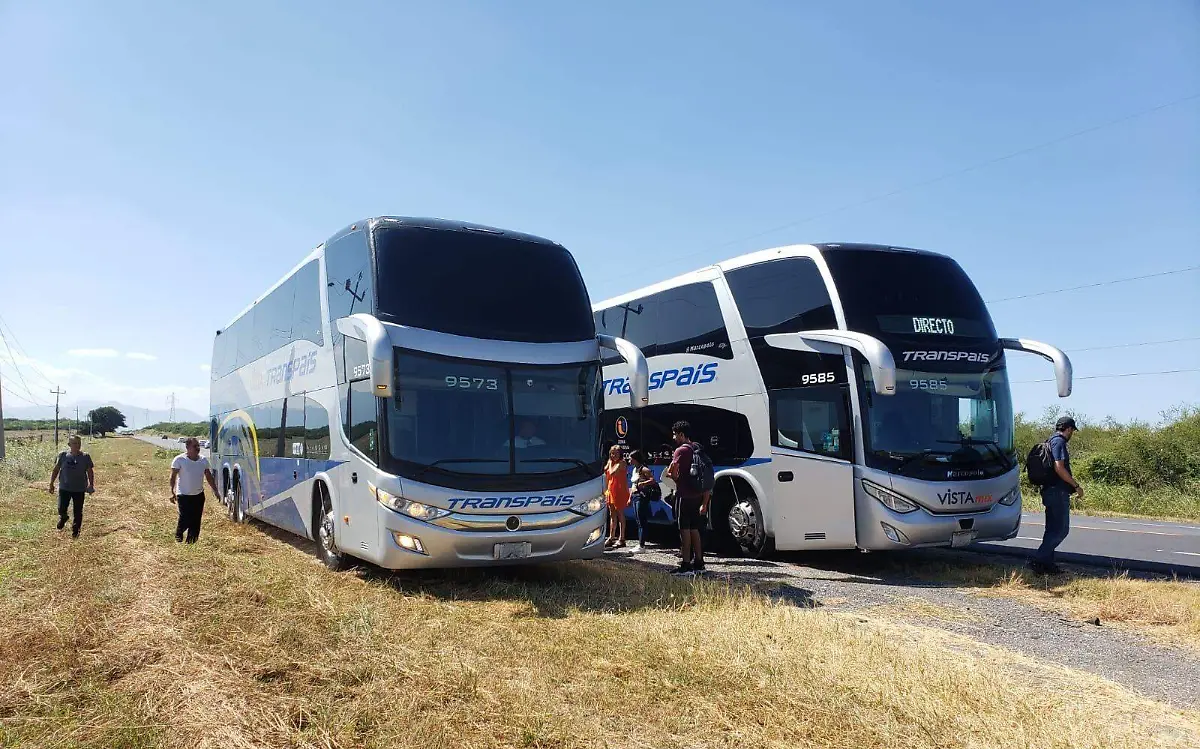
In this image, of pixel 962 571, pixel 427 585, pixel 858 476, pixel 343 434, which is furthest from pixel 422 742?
pixel 962 571

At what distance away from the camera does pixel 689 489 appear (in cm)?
1082

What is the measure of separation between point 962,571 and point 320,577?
7.92 m

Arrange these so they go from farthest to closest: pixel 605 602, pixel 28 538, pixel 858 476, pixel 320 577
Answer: pixel 28 538
pixel 858 476
pixel 320 577
pixel 605 602

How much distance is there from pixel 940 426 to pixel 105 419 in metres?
158

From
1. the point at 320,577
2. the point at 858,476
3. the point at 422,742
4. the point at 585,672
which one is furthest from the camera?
the point at 858,476

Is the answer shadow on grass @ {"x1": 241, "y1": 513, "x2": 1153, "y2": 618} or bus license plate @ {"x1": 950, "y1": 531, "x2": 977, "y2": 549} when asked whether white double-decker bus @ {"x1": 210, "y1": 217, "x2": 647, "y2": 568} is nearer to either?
shadow on grass @ {"x1": 241, "y1": 513, "x2": 1153, "y2": 618}

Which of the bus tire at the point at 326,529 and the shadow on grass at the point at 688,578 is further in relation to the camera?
the bus tire at the point at 326,529

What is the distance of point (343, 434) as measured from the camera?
997cm

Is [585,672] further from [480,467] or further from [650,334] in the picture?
[650,334]

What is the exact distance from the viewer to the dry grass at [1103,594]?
793 centimetres

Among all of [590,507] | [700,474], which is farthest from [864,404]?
[590,507]

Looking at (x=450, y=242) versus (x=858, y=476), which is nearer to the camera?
(x=450, y=242)

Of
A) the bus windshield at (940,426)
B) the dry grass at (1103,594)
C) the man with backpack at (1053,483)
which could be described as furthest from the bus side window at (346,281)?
the man with backpack at (1053,483)

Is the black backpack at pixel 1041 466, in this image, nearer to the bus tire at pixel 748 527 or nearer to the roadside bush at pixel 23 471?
the bus tire at pixel 748 527
